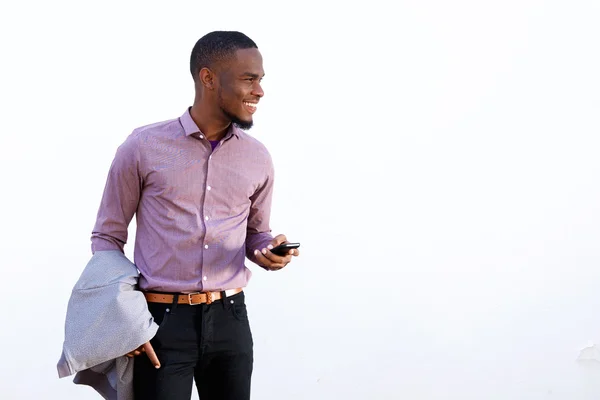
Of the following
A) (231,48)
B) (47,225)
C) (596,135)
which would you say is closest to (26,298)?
(47,225)

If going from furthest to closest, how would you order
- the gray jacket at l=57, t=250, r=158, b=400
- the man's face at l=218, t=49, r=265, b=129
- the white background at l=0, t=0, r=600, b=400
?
1. the white background at l=0, t=0, r=600, b=400
2. the man's face at l=218, t=49, r=265, b=129
3. the gray jacket at l=57, t=250, r=158, b=400

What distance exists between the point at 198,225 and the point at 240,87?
381mm

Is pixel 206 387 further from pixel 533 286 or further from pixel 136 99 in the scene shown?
pixel 533 286

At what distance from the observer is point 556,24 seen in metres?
3.66

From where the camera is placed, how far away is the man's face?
2346 mm

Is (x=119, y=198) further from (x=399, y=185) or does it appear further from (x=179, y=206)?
(x=399, y=185)

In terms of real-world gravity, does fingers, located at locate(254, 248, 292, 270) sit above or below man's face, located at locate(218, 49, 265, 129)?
below

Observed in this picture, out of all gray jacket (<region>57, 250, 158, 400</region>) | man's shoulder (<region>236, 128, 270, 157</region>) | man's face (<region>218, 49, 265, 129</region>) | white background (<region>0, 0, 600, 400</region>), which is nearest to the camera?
gray jacket (<region>57, 250, 158, 400</region>)

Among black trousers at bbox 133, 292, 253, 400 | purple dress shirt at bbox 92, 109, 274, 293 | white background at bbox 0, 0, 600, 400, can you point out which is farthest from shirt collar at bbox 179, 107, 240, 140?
white background at bbox 0, 0, 600, 400

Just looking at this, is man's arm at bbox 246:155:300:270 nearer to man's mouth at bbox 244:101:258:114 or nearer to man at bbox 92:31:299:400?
man at bbox 92:31:299:400

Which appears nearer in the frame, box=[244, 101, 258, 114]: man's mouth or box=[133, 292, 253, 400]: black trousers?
box=[133, 292, 253, 400]: black trousers

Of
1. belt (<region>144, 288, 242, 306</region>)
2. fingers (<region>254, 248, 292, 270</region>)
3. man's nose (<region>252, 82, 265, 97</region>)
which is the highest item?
man's nose (<region>252, 82, 265, 97</region>)

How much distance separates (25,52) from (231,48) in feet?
4.73

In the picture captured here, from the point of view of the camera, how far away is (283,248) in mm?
2258
